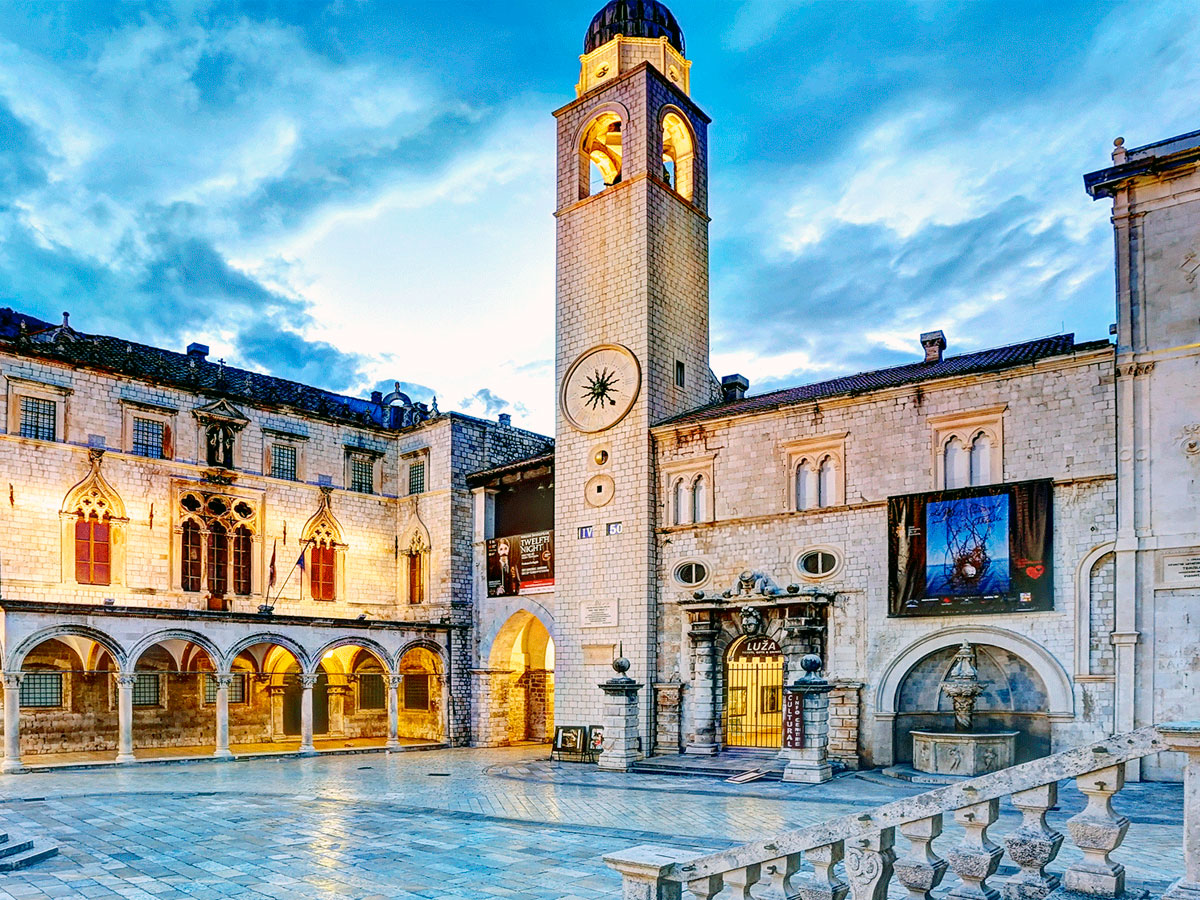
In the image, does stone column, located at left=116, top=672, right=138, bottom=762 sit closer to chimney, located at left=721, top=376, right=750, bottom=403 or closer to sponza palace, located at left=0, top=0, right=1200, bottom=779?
sponza palace, located at left=0, top=0, right=1200, bottom=779

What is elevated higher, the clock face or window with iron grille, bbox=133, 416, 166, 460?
the clock face

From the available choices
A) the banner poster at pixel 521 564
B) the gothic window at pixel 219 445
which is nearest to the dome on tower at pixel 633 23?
the banner poster at pixel 521 564

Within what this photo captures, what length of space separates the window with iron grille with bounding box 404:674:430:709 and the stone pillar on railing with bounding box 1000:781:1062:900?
27235mm

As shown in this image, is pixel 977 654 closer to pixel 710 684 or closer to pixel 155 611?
pixel 710 684

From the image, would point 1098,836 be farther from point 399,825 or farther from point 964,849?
point 399,825

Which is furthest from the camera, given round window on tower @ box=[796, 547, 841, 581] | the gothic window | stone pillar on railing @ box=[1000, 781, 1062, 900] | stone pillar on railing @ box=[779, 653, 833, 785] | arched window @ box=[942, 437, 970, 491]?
the gothic window

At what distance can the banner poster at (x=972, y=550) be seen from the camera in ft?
63.3

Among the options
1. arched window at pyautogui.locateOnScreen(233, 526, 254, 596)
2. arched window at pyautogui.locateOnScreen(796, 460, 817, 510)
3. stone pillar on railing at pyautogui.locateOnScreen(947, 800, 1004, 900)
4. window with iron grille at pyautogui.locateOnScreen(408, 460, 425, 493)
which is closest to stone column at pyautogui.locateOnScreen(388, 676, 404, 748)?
arched window at pyautogui.locateOnScreen(233, 526, 254, 596)

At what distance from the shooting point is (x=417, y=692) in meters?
32.5

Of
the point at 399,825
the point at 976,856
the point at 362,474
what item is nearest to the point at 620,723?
the point at 399,825

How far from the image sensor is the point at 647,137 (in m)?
26.2

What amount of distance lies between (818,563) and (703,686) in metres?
4.02

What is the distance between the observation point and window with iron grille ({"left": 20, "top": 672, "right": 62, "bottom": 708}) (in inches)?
1057

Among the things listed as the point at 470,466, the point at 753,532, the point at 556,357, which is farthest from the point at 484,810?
the point at 470,466
